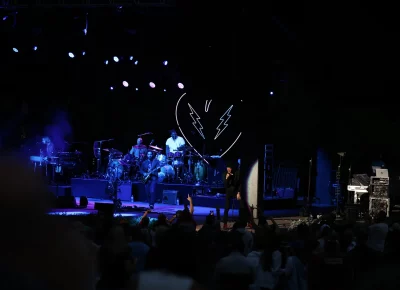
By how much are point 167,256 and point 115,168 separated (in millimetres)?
19574

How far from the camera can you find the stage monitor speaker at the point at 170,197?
21031 mm

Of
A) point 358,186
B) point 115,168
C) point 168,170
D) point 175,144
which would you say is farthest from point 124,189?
point 358,186

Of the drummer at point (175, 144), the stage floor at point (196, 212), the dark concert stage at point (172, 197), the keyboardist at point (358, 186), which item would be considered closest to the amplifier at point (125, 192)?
the dark concert stage at point (172, 197)

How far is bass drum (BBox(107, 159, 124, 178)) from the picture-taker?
71.5 feet

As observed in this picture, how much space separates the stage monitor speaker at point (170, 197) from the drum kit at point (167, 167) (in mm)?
818

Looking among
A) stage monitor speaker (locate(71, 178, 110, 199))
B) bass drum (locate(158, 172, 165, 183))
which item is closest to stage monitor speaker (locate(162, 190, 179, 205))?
bass drum (locate(158, 172, 165, 183))

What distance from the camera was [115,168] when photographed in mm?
21875

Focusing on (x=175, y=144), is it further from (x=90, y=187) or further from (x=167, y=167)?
(x=90, y=187)

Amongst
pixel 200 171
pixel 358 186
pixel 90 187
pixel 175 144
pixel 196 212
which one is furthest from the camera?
pixel 90 187

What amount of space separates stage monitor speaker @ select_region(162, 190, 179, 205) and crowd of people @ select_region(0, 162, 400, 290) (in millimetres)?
11903

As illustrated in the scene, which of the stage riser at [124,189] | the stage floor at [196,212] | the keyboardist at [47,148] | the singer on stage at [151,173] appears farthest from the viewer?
the keyboardist at [47,148]

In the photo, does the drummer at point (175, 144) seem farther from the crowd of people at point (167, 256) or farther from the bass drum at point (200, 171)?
the crowd of people at point (167, 256)

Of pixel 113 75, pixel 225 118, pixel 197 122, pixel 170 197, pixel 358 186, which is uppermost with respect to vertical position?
pixel 113 75

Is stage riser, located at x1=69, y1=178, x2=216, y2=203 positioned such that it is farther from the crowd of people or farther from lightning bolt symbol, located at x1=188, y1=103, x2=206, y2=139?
the crowd of people
